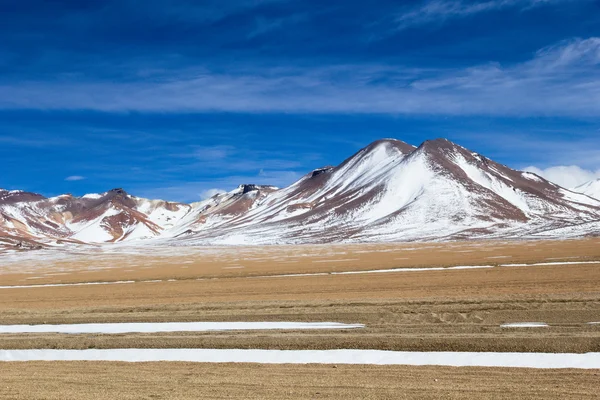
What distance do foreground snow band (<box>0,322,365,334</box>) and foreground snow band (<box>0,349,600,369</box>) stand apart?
3.14m

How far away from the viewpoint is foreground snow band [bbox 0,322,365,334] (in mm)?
22609

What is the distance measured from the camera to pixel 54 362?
18.8 meters

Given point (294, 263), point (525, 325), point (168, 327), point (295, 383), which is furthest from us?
point (294, 263)

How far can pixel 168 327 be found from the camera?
79.0 feet

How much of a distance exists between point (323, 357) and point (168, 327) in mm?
8995

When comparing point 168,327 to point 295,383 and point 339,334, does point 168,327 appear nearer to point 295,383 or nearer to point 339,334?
point 339,334

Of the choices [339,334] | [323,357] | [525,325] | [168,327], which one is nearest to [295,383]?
[323,357]

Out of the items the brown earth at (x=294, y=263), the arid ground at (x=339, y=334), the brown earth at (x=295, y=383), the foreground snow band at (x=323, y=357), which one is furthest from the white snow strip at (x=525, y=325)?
the brown earth at (x=294, y=263)

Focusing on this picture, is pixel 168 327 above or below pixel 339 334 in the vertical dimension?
above

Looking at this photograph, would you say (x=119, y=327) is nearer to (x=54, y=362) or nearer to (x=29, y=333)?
(x=29, y=333)

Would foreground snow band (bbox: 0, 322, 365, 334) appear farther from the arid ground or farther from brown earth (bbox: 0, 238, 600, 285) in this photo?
brown earth (bbox: 0, 238, 600, 285)

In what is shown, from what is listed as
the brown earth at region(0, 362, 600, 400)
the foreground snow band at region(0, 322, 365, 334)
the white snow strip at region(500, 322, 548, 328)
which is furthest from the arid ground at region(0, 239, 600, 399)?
the foreground snow band at region(0, 322, 365, 334)

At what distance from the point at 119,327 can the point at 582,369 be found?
1866cm

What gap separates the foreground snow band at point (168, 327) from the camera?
22.6 metres
